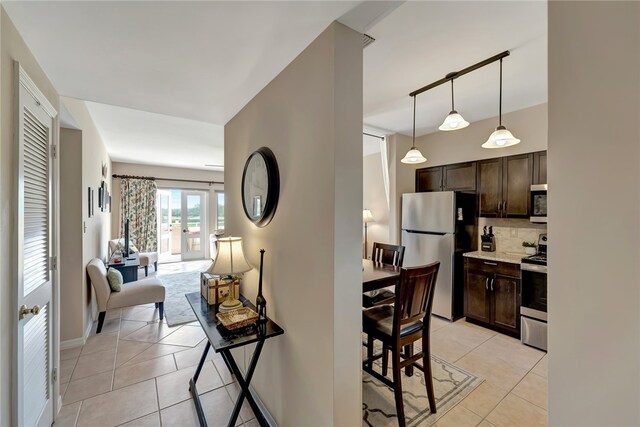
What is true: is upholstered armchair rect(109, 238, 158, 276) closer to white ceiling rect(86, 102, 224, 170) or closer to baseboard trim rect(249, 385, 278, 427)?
white ceiling rect(86, 102, 224, 170)

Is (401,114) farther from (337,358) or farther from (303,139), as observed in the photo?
(337,358)

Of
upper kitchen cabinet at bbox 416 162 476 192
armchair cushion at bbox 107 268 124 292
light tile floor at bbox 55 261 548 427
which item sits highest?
upper kitchen cabinet at bbox 416 162 476 192

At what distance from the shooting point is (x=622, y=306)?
50 cm

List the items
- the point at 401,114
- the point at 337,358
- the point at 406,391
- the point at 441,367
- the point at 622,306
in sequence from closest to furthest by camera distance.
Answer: the point at 622,306 < the point at 337,358 < the point at 406,391 < the point at 441,367 < the point at 401,114

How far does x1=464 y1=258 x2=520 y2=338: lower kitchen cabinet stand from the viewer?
2.99 metres

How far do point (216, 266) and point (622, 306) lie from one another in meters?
1.89

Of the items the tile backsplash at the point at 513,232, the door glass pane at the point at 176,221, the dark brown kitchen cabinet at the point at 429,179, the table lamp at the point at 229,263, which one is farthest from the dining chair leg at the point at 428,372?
the door glass pane at the point at 176,221

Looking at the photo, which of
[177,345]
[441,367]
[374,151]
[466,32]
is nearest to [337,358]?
[441,367]

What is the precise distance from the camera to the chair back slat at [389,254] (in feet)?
9.64

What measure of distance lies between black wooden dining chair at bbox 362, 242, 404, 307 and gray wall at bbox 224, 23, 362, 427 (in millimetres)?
1077

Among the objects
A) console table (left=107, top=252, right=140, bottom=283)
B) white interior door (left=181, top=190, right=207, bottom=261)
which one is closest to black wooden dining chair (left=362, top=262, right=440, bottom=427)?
console table (left=107, top=252, right=140, bottom=283)

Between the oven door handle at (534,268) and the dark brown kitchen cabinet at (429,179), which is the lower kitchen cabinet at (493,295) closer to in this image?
the oven door handle at (534,268)

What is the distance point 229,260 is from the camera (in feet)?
6.19

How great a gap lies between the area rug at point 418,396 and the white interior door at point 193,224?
6494 mm
